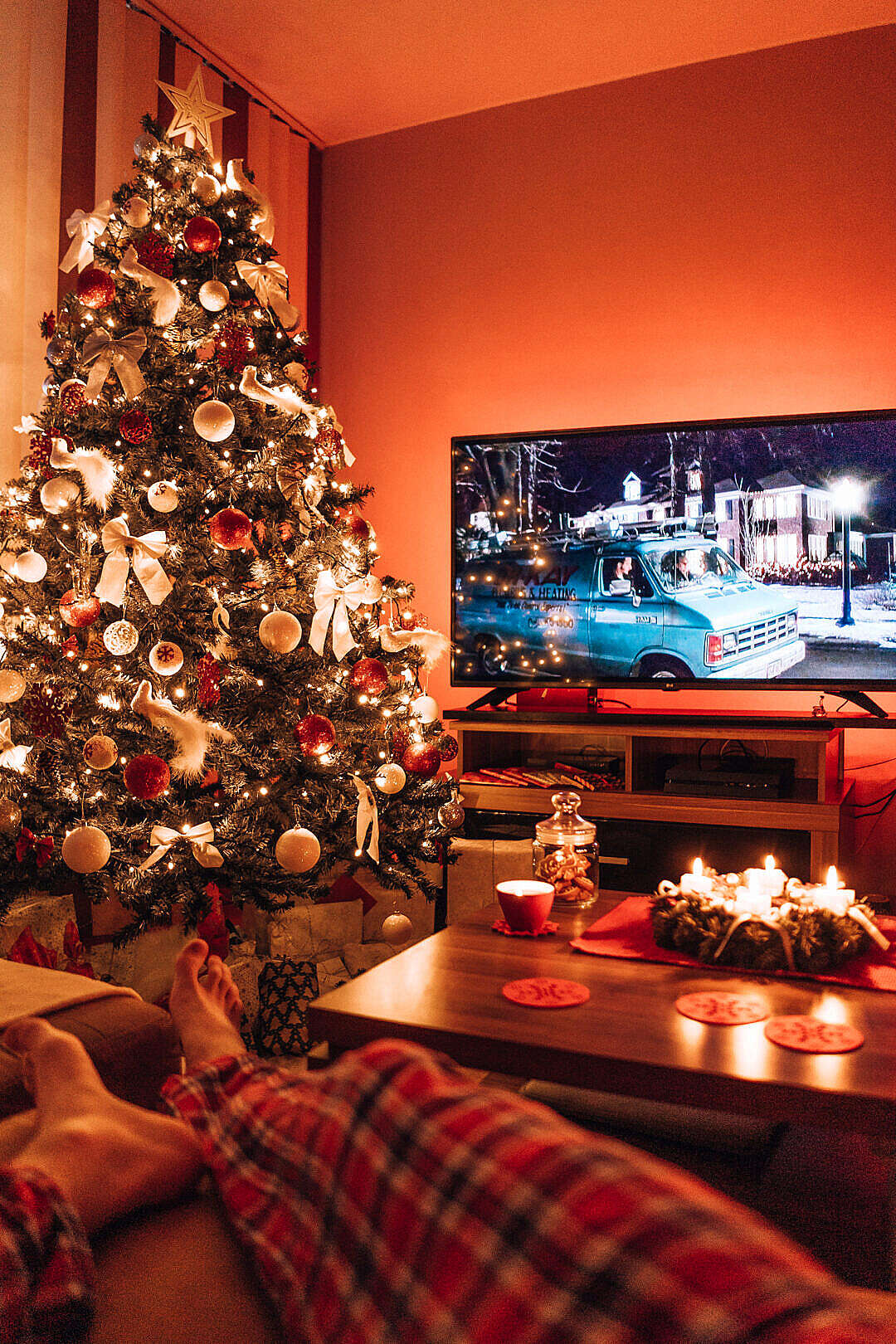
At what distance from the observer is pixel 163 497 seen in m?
2.06

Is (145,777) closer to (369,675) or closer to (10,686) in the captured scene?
(10,686)

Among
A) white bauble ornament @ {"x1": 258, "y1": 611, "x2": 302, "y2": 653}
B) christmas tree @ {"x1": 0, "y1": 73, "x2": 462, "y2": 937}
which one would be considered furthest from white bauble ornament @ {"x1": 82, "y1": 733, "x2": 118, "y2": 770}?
white bauble ornament @ {"x1": 258, "y1": 611, "x2": 302, "y2": 653}

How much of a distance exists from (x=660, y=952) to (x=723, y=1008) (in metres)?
0.23

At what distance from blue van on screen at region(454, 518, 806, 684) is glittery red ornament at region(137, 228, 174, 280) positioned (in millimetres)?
1272

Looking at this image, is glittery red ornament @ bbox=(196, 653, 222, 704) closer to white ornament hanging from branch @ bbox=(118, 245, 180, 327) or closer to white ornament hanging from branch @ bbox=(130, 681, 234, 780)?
white ornament hanging from branch @ bbox=(130, 681, 234, 780)

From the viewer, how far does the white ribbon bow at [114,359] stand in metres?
2.13

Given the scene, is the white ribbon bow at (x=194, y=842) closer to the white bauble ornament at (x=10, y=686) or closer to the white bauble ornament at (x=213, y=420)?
the white bauble ornament at (x=10, y=686)

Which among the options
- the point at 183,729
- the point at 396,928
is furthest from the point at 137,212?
the point at 396,928

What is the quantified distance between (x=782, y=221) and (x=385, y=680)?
2.17 m

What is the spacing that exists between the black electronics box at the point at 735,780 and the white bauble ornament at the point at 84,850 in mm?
1636

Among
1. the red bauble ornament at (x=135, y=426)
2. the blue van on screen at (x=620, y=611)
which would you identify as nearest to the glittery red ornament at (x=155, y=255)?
the red bauble ornament at (x=135, y=426)

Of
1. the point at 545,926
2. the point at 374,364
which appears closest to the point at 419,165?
the point at 374,364

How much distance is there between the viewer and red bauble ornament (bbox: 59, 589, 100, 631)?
210 cm

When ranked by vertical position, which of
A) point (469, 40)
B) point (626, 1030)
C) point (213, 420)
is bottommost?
point (626, 1030)
